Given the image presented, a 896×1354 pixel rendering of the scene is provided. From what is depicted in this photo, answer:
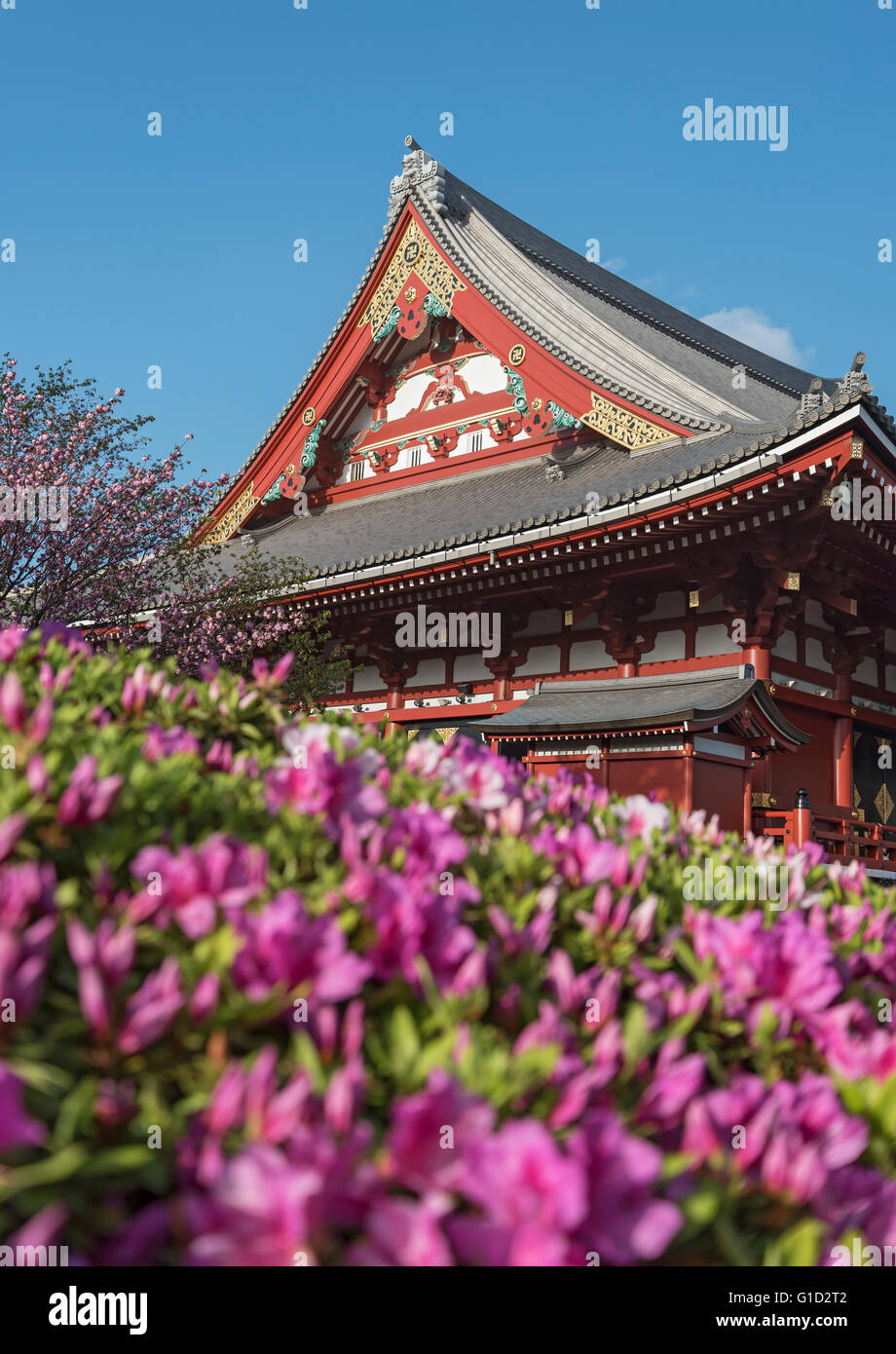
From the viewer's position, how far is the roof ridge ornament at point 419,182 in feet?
52.3

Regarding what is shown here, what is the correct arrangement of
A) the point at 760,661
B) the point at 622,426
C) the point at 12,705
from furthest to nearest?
the point at 622,426 → the point at 760,661 → the point at 12,705

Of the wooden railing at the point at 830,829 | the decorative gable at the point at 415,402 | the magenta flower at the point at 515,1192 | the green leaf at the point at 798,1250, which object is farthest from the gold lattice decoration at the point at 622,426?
the magenta flower at the point at 515,1192

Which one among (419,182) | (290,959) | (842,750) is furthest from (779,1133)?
(419,182)

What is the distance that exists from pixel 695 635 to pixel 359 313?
867 cm

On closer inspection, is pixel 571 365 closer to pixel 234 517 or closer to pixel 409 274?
pixel 409 274

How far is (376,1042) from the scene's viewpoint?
129cm

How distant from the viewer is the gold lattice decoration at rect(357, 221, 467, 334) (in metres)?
15.2

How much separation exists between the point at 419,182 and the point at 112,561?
844 cm

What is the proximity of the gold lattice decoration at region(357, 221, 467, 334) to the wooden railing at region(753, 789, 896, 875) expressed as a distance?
355 inches

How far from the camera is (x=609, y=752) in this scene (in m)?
9.56

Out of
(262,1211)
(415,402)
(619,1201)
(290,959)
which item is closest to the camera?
(262,1211)

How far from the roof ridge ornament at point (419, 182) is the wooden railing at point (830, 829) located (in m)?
10.7

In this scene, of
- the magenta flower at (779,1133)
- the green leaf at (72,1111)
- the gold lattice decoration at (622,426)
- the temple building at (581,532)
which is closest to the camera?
the green leaf at (72,1111)

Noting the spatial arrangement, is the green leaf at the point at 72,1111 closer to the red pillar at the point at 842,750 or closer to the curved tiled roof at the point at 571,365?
the curved tiled roof at the point at 571,365
